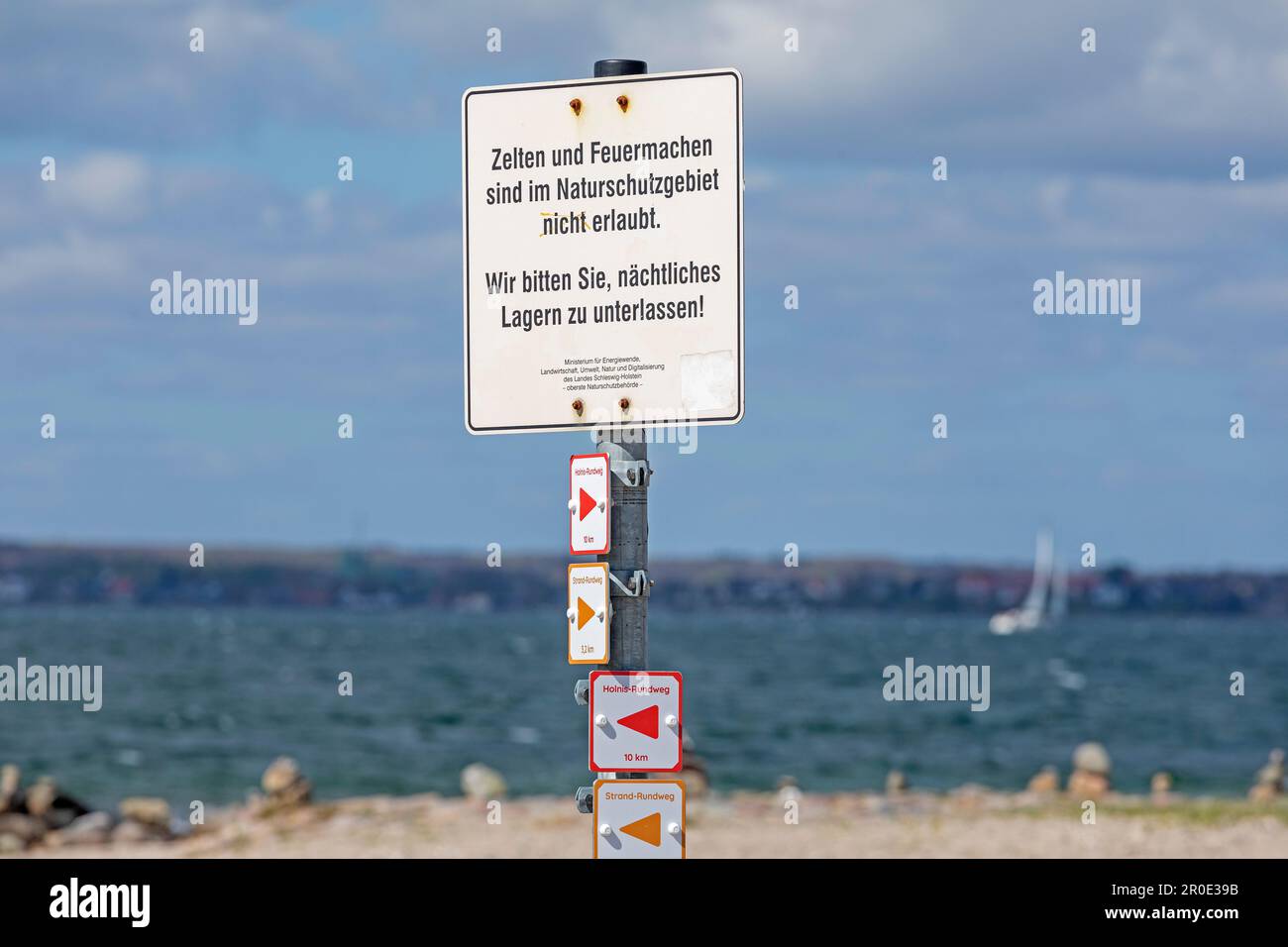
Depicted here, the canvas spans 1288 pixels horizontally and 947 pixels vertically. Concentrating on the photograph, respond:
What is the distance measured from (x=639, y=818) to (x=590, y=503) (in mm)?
1166

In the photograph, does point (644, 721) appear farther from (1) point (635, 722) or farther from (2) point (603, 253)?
(2) point (603, 253)

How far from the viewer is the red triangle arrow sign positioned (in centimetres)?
688

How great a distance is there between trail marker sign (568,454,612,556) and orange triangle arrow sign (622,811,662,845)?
39.0 inches

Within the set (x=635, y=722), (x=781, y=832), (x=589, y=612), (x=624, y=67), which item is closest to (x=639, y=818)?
(x=635, y=722)

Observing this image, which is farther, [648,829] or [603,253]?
[603,253]

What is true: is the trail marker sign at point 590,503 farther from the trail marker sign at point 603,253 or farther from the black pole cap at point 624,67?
the black pole cap at point 624,67

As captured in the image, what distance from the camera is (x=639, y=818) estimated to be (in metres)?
6.85

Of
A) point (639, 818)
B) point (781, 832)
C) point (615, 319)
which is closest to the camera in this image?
point (639, 818)

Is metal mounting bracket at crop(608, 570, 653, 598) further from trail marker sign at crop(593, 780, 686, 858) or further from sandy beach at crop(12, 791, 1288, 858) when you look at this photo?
sandy beach at crop(12, 791, 1288, 858)

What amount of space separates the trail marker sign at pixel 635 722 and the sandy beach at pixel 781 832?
1324 cm

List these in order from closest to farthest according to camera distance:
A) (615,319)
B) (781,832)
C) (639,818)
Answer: (639,818), (615,319), (781,832)

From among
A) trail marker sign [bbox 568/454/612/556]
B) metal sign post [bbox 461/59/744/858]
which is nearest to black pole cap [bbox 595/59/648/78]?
metal sign post [bbox 461/59/744/858]

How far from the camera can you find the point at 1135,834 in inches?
834
